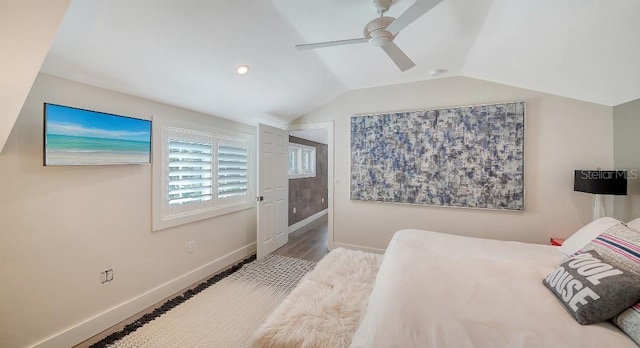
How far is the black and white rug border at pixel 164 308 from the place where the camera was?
1928 mm

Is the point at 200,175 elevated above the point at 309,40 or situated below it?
below

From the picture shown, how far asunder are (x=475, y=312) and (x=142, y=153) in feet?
9.27

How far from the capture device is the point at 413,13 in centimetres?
139

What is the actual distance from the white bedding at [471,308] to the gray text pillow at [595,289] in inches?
1.9

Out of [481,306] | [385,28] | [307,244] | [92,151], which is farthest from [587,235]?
[92,151]

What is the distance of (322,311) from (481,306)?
0.91m

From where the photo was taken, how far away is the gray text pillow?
1.03 metres

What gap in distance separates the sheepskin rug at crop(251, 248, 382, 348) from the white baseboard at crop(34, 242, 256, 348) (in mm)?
1581

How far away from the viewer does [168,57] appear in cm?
203

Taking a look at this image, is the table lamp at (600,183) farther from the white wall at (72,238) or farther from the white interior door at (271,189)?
the white wall at (72,238)

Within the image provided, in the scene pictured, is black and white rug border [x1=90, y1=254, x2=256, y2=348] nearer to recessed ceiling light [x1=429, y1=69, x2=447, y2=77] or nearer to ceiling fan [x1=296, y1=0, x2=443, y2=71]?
ceiling fan [x1=296, y1=0, x2=443, y2=71]

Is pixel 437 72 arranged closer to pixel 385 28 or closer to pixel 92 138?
pixel 385 28

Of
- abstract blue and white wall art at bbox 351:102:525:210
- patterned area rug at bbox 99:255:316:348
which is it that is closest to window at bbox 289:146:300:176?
abstract blue and white wall art at bbox 351:102:525:210

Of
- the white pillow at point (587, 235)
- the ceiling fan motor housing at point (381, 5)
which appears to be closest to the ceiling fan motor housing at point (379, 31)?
the ceiling fan motor housing at point (381, 5)
